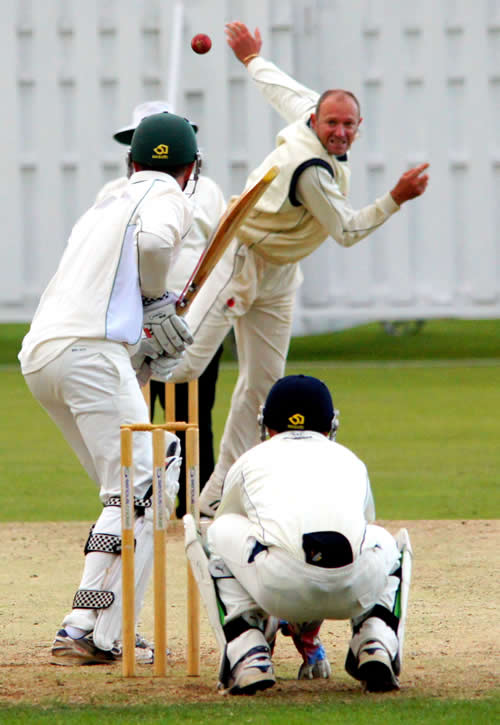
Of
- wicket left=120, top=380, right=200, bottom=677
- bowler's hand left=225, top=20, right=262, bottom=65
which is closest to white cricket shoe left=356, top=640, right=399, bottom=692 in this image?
wicket left=120, top=380, right=200, bottom=677

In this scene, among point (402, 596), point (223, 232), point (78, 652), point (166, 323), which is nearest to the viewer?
point (402, 596)

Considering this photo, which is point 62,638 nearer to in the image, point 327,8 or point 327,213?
point 327,213

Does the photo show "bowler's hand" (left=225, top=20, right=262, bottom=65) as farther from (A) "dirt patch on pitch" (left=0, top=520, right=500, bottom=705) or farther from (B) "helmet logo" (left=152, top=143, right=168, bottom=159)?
(B) "helmet logo" (left=152, top=143, right=168, bottom=159)

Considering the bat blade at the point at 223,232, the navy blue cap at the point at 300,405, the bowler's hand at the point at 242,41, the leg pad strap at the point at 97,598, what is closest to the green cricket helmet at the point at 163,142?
the bat blade at the point at 223,232

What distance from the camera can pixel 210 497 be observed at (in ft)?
21.6

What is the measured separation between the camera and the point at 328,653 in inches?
173

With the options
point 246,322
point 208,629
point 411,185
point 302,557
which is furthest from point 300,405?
point 246,322

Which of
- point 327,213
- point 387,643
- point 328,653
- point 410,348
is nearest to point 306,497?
point 387,643

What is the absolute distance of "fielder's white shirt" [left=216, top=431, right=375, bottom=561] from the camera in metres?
3.64

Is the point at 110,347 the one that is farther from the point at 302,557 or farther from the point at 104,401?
the point at 302,557

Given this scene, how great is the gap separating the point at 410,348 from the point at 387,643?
12.0 m

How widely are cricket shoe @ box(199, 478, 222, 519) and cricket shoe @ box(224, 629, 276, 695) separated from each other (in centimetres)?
283

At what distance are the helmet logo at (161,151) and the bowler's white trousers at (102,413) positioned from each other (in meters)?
0.62

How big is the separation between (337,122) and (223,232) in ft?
6.78
